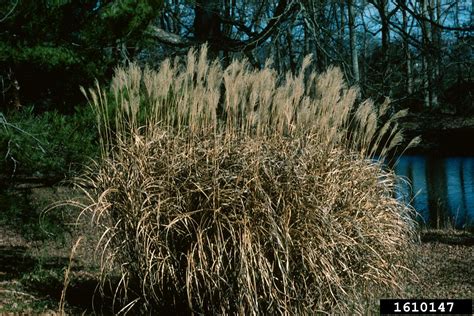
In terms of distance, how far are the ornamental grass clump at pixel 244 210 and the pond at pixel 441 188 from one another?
169 inches

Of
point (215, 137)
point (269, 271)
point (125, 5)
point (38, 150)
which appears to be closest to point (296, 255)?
point (269, 271)

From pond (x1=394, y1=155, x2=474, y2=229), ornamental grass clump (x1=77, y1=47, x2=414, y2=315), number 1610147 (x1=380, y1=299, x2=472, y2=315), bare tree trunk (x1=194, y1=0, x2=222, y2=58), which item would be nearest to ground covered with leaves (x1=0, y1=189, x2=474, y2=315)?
number 1610147 (x1=380, y1=299, x2=472, y2=315)

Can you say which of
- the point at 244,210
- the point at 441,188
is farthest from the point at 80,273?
the point at 441,188

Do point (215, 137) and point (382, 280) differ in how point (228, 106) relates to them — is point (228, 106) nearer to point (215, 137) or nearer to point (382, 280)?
point (215, 137)

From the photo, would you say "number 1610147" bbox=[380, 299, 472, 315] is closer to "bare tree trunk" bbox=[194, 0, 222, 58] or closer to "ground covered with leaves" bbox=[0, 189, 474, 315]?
"ground covered with leaves" bbox=[0, 189, 474, 315]

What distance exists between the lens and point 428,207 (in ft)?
39.8

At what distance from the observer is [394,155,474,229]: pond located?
10.6 meters

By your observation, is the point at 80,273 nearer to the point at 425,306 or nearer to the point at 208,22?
the point at 425,306

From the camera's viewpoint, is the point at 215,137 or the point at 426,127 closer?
the point at 215,137

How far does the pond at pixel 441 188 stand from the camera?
418 inches

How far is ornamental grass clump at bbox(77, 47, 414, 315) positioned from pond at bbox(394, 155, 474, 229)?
4288mm

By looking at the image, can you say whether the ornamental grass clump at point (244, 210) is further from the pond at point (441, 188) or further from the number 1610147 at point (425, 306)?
the pond at point (441, 188)

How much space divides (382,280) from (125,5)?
3454 millimetres

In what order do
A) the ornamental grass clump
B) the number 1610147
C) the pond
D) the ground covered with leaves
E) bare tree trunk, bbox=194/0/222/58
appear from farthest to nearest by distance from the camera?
the pond, bare tree trunk, bbox=194/0/222/58, the ground covered with leaves, the number 1610147, the ornamental grass clump
